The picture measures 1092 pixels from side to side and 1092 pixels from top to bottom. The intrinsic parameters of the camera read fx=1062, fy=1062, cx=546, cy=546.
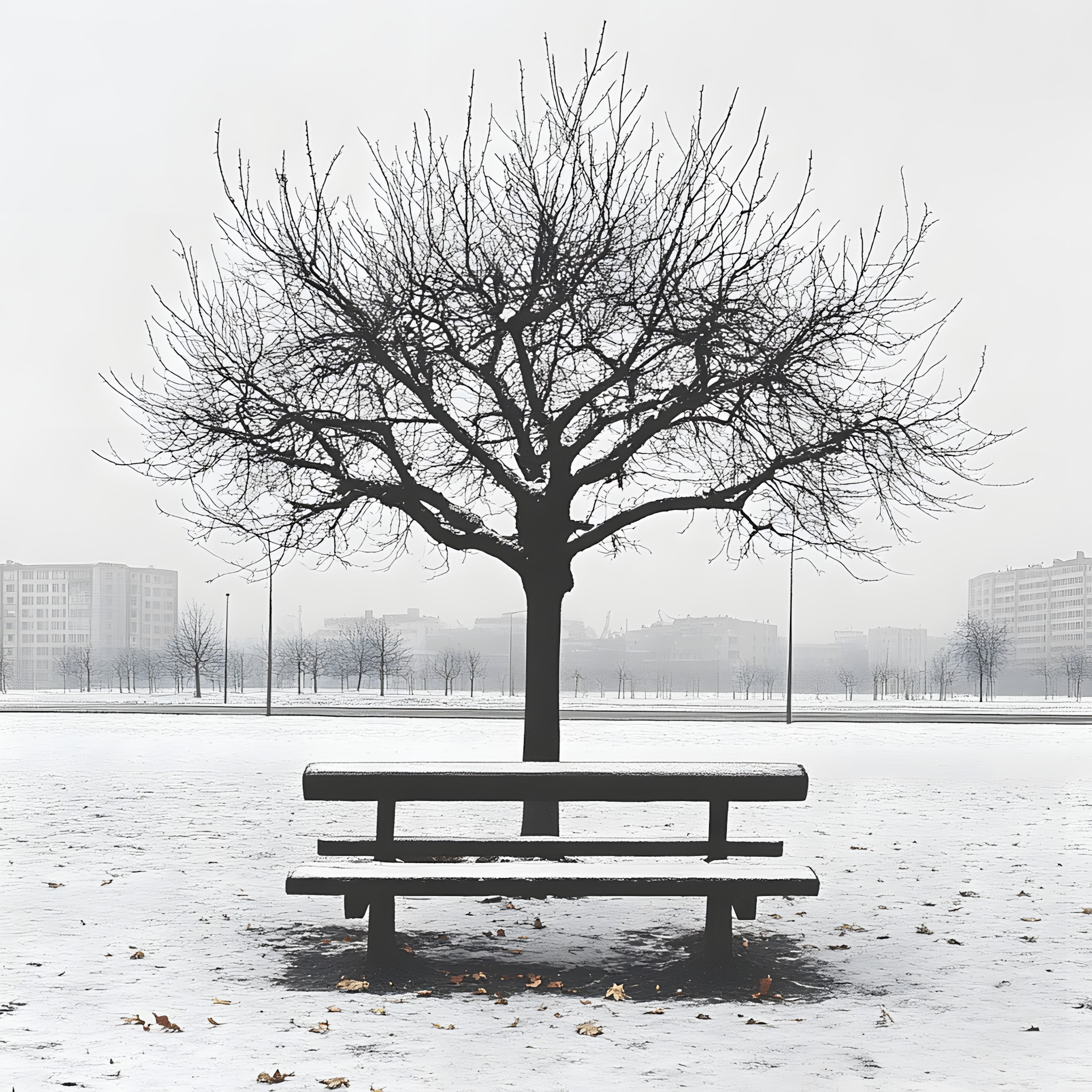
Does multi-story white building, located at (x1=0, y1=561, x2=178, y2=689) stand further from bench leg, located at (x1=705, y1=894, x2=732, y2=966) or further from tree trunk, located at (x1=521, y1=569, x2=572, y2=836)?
bench leg, located at (x1=705, y1=894, x2=732, y2=966)

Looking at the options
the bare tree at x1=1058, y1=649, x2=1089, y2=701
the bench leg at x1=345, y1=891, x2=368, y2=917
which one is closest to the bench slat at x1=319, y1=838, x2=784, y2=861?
the bench leg at x1=345, y1=891, x2=368, y2=917

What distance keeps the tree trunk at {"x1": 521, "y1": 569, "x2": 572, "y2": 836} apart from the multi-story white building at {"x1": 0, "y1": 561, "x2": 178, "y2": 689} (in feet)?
448

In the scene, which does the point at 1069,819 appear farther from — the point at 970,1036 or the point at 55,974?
the point at 55,974

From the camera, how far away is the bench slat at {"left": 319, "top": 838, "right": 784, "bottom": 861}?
574 centimetres

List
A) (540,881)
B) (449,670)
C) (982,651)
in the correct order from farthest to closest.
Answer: (449,670) < (982,651) < (540,881)

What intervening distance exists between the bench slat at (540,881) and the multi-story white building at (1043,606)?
130 metres

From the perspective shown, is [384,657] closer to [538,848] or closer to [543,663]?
[543,663]

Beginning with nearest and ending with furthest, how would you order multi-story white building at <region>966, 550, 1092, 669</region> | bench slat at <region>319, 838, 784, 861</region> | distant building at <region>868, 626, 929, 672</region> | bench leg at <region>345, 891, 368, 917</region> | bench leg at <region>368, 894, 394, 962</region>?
1. bench leg at <region>368, 894, 394, 962</region>
2. bench slat at <region>319, 838, 784, 861</region>
3. bench leg at <region>345, 891, 368, 917</region>
4. multi-story white building at <region>966, 550, 1092, 669</region>
5. distant building at <region>868, 626, 929, 672</region>

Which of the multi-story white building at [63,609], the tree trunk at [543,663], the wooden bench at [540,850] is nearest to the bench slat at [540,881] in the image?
the wooden bench at [540,850]

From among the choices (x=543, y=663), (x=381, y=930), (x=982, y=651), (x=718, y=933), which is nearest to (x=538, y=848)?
(x=381, y=930)

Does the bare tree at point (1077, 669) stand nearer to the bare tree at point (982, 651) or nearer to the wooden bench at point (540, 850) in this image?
the bare tree at point (982, 651)

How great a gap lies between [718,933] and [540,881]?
42.6 inches

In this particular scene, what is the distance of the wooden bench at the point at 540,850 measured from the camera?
5.40 metres

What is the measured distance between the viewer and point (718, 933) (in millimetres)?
5711
